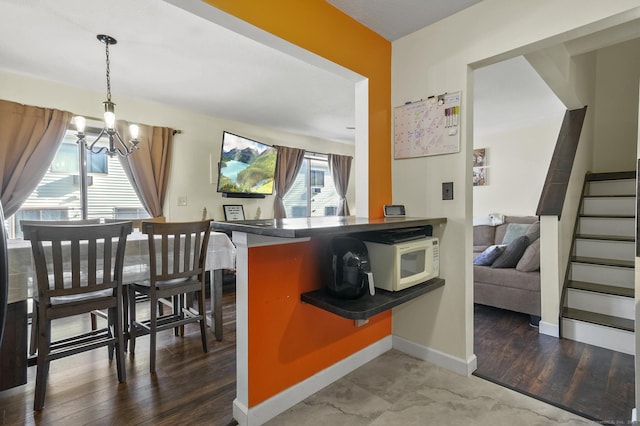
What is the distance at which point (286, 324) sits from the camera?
66.7 inches

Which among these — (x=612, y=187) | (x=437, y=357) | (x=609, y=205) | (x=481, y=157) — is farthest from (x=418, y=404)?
(x=481, y=157)

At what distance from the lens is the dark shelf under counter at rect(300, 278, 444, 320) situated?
1508mm

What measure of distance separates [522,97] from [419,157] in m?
2.46

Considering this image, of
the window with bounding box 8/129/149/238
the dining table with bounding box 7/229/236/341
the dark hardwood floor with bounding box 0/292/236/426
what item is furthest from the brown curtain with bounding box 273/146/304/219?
the dark hardwood floor with bounding box 0/292/236/426

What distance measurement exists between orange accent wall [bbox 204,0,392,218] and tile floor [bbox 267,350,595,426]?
1.07m

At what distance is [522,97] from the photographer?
3.69m

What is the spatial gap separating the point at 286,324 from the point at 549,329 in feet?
7.35

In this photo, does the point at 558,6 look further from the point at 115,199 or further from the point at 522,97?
the point at 115,199

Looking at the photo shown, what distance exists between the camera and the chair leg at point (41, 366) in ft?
5.44

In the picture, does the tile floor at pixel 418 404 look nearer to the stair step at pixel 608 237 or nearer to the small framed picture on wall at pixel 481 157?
Answer: the stair step at pixel 608 237

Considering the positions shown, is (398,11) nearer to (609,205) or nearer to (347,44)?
(347,44)

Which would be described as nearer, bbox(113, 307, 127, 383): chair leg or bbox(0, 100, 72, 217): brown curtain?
bbox(113, 307, 127, 383): chair leg

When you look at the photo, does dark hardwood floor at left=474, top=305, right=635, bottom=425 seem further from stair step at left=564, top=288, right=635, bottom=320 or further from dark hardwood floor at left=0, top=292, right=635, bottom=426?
stair step at left=564, top=288, right=635, bottom=320

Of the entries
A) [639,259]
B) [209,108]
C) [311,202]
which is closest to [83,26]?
[209,108]
